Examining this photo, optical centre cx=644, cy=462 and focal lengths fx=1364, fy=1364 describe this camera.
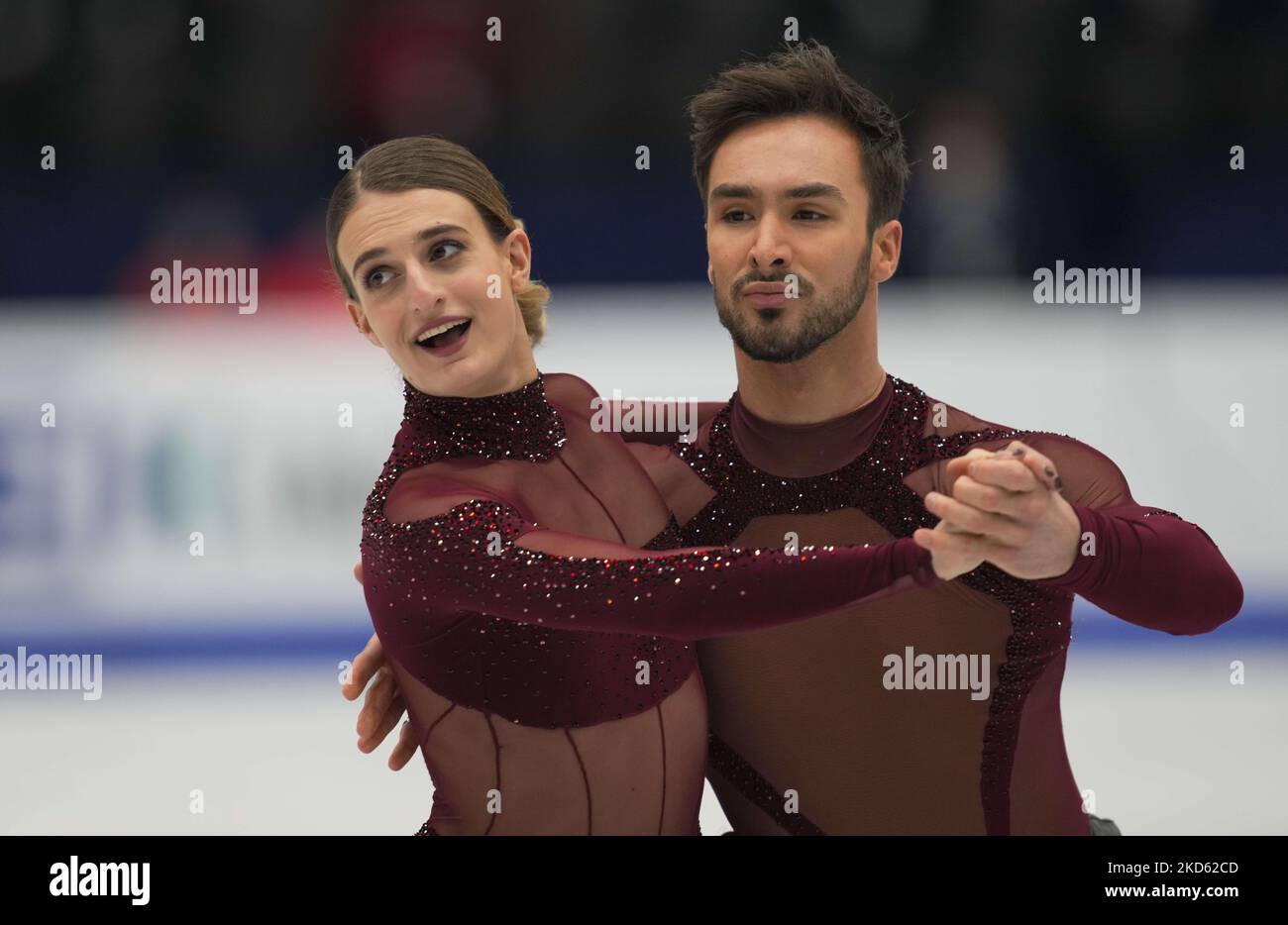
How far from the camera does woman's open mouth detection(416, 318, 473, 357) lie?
2.29m

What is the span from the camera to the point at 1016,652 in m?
2.50

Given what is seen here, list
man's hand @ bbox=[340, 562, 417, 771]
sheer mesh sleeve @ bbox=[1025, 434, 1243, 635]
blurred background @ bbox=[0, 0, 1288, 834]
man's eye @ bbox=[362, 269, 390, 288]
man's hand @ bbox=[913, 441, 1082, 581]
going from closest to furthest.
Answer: man's hand @ bbox=[913, 441, 1082, 581], sheer mesh sleeve @ bbox=[1025, 434, 1243, 635], man's eye @ bbox=[362, 269, 390, 288], man's hand @ bbox=[340, 562, 417, 771], blurred background @ bbox=[0, 0, 1288, 834]

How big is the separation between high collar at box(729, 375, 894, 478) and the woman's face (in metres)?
0.49

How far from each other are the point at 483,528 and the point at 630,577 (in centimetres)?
26

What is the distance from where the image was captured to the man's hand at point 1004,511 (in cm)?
188

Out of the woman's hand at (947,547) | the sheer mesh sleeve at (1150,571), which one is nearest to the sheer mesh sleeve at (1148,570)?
the sheer mesh sleeve at (1150,571)

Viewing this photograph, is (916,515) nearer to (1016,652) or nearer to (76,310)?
(1016,652)

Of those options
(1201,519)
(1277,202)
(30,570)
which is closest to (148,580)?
(30,570)

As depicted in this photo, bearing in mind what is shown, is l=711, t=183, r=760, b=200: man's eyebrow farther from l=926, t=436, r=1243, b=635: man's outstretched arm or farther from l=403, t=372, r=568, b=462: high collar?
l=926, t=436, r=1243, b=635: man's outstretched arm

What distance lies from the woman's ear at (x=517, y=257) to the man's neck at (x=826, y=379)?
430 millimetres

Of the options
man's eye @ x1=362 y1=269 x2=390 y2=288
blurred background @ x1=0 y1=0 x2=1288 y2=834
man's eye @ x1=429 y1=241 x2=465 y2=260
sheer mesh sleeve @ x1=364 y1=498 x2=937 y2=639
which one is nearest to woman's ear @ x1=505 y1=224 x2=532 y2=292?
man's eye @ x1=429 y1=241 x2=465 y2=260

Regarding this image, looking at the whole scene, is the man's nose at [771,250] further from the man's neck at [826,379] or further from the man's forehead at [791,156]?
the man's neck at [826,379]

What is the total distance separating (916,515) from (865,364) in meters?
0.29

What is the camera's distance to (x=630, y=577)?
2.03 m
